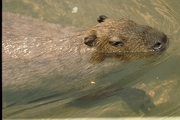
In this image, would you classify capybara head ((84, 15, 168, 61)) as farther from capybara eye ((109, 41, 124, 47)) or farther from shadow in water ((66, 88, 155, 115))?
shadow in water ((66, 88, 155, 115))

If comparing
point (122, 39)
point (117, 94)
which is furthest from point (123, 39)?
point (117, 94)

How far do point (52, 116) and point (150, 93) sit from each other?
5.17 ft

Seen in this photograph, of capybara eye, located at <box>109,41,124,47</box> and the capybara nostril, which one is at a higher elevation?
capybara eye, located at <box>109,41,124,47</box>

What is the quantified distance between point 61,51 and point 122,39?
35.4 inches

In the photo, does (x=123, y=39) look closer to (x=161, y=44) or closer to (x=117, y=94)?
(x=161, y=44)

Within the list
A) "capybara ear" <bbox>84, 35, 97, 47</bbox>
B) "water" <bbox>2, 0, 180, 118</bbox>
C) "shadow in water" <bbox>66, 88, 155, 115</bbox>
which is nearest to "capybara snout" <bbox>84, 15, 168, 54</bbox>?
"capybara ear" <bbox>84, 35, 97, 47</bbox>

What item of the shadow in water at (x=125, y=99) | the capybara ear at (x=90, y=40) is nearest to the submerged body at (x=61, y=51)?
the capybara ear at (x=90, y=40)

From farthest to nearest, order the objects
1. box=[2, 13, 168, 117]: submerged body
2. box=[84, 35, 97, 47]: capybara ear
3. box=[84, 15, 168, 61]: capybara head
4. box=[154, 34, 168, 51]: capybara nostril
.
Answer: box=[154, 34, 168, 51]: capybara nostril, box=[84, 15, 168, 61]: capybara head, box=[84, 35, 97, 47]: capybara ear, box=[2, 13, 168, 117]: submerged body

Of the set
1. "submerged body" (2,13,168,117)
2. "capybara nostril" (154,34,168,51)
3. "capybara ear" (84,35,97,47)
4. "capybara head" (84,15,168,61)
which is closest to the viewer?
"submerged body" (2,13,168,117)

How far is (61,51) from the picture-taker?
211 inches

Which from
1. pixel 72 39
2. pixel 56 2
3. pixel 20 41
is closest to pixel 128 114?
pixel 72 39

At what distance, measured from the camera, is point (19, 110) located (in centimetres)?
546

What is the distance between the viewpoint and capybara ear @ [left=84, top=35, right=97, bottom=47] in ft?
17.6

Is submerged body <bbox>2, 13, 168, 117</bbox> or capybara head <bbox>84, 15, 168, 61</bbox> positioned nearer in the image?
submerged body <bbox>2, 13, 168, 117</bbox>
